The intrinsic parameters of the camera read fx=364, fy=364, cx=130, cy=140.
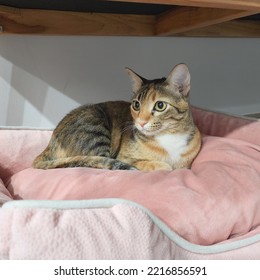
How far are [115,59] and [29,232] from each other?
1.37m

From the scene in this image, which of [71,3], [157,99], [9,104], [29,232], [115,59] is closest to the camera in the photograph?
[29,232]

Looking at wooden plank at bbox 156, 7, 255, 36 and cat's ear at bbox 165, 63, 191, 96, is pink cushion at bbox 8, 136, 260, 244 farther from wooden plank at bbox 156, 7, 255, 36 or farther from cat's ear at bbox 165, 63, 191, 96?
wooden plank at bbox 156, 7, 255, 36

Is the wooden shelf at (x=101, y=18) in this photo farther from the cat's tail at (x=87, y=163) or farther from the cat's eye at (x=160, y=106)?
the cat's tail at (x=87, y=163)

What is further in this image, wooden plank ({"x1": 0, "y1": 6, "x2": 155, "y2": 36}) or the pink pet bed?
wooden plank ({"x1": 0, "y1": 6, "x2": 155, "y2": 36})

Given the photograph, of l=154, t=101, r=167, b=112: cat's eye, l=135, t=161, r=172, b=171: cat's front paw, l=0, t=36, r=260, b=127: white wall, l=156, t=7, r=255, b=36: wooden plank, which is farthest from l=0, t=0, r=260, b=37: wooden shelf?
l=135, t=161, r=172, b=171: cat's front paw

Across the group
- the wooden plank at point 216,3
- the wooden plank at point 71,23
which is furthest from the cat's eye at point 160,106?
the wooden plank at point 71,23

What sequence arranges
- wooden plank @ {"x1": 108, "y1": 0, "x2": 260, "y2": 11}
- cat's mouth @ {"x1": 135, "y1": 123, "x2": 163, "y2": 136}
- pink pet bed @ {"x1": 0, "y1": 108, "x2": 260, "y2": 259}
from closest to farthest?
1. pink pet bed @ {"x1": 0, "y1": 108, "x2": 260, "y2": 259}
2. wooden plank @ {"x1": 108, "y1": 0, "x2": 260, "y2": 11}
3. cat's mouth @ {"x1": 135, "y1": 123, "x2": 163, "y2": 136}

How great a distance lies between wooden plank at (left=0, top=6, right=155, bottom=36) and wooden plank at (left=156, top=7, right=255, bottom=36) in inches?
3.8

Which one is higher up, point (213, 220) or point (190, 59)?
point (190, 59)

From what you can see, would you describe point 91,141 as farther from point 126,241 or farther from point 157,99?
point 126,241

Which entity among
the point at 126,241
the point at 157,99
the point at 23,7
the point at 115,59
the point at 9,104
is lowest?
the point at 126,241

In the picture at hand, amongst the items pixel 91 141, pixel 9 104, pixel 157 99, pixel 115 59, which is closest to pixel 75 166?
pixel 91 141

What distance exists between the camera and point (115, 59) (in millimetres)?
1897

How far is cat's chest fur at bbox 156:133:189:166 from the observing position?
1164 millimetres
